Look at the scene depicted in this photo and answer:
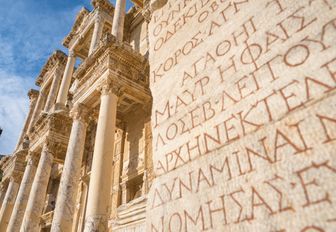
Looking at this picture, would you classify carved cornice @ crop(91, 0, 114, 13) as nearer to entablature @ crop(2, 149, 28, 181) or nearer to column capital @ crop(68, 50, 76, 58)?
column capital @ crop(68, 50, 76, 58)

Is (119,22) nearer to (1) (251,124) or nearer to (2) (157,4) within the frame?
(2) (157,4)

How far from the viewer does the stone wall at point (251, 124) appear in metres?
1.40

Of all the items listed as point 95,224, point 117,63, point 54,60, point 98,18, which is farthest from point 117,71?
point 54,60

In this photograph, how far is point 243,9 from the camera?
221 cm

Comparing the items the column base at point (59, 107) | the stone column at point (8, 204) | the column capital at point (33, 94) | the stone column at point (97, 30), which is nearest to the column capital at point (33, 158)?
the column base at point (59, 107)

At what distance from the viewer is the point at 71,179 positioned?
883cm

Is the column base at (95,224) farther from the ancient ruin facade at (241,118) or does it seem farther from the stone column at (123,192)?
the ancient ruin facade at (241,118)

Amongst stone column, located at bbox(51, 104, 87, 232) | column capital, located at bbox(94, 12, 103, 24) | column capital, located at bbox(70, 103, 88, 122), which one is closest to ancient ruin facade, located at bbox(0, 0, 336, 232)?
stone column, located at bbox(51, 104, 87, 232)

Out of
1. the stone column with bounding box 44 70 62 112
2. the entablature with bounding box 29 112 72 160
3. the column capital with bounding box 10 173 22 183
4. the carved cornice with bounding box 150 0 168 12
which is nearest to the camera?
the carved cornice with bounding box 150 0 168 12

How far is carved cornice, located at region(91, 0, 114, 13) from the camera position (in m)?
15.0

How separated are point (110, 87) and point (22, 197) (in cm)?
819

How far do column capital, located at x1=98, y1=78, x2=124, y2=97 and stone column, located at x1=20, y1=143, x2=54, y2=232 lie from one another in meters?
5.43

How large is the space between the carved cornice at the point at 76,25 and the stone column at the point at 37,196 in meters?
8.57

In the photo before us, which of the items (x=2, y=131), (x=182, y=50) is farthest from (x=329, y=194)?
(x=2, y=131)
